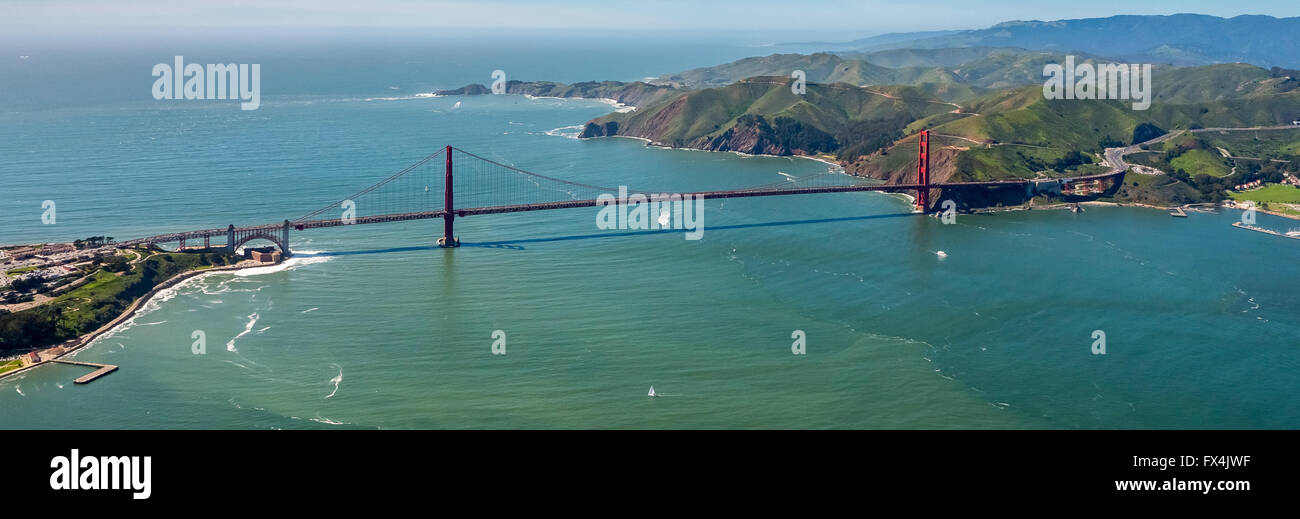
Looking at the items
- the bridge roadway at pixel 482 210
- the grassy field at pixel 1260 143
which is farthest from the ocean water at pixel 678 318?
the grassy field at pixel 1260 143

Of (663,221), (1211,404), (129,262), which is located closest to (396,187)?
(663,221)

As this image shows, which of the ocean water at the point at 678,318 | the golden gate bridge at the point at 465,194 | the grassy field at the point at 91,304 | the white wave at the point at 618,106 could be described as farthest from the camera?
the white wave at the point at 618,106

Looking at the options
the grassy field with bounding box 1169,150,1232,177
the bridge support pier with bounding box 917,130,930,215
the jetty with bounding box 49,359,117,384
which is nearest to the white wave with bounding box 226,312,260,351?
the jetty with bounding box 49,359,117,384

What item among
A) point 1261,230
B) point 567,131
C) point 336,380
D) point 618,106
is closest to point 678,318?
point 336,380

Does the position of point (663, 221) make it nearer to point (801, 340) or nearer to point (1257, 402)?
point (801, 340)

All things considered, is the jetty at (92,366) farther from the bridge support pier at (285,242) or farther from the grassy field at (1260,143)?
the grassy field at (1260,143)

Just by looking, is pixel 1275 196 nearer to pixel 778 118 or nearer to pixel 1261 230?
pixel 1261 230

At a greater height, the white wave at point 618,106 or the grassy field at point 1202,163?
the white wave at point 618,106
